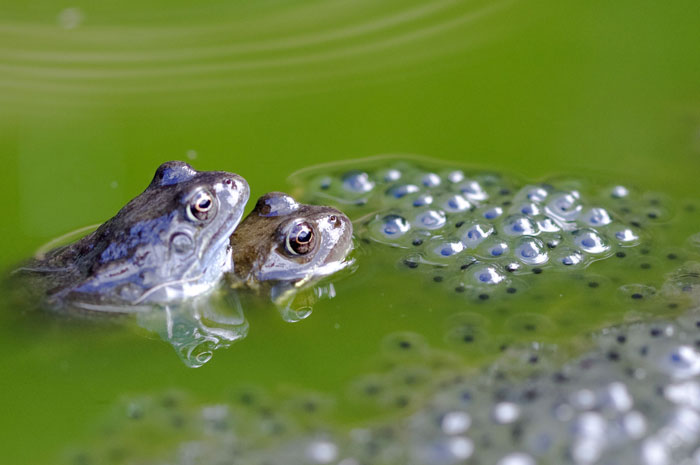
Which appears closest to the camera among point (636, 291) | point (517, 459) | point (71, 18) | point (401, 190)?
point (517, 459)

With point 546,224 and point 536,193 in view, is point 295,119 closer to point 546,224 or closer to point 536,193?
point 536,193

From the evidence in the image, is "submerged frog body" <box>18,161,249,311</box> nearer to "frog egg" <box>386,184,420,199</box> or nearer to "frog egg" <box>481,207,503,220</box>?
"frog egg" <box>386,184,420,199</box>

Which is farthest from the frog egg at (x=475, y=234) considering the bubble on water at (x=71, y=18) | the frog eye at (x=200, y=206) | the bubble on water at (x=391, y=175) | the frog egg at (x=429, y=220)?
the bubble on water at (x=71, y=18)

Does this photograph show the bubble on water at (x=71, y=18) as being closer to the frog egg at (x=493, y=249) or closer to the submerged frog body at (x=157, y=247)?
the submerged frog body at (x=157, y=247)

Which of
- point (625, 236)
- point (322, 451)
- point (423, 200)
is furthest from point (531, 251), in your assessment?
point (322, 451)

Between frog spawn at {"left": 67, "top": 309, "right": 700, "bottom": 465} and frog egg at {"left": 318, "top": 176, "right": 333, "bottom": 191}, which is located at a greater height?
frog egg at {"left": 318, "top": 176, "right": 333, "bottom": 191}

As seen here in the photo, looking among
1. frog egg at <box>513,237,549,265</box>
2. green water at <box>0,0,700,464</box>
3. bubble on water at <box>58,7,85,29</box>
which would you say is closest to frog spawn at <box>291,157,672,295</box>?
frog egg at <box>513,237,549,265</box>
